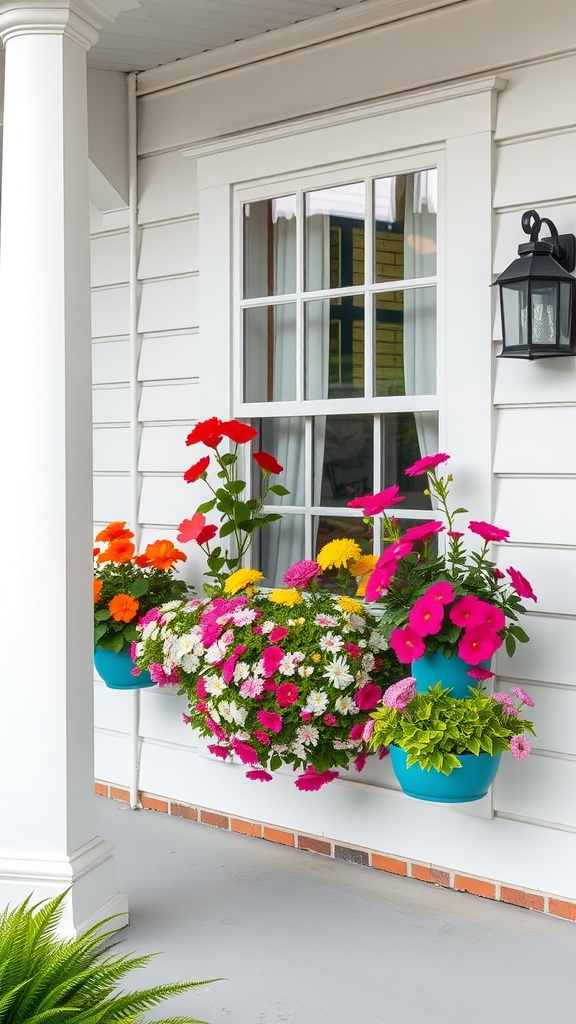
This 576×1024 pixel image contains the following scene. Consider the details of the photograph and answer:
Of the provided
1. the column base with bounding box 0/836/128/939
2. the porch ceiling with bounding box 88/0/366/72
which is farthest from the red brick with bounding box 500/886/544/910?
the porch ceiling with bounding box 88/0/366/72

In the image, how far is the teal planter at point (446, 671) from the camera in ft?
9.84

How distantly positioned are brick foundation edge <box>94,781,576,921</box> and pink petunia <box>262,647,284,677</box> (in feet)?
2.74

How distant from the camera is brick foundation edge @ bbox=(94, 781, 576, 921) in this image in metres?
3.17

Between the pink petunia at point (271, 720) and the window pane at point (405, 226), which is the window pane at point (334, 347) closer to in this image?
the window pane at point (405, 226)

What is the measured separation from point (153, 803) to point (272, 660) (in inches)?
54.4

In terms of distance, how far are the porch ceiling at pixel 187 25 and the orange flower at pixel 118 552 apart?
178 centimetres

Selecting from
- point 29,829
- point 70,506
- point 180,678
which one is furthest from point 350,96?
point 29,829

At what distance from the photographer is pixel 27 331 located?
281cm

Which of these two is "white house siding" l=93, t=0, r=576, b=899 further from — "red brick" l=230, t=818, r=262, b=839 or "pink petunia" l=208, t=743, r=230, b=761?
"pink petunia" l=208, t=743, r=230, b=761

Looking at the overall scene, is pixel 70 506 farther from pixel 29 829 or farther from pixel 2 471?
pixel 29 829

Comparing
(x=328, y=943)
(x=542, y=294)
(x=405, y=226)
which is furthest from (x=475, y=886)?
(x=405, y=226)

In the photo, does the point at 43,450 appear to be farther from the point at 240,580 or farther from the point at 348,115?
the point at 348,115

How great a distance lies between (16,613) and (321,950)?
4.08 ft

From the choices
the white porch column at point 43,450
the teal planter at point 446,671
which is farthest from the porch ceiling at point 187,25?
the teal planter at point 446,671
